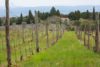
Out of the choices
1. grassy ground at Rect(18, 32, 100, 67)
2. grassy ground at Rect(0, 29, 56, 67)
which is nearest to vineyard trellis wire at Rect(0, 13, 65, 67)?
grassy ground at Rect(0, 29, 56, 67)

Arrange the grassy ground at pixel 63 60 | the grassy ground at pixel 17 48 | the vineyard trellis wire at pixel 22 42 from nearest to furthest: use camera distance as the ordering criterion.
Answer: the grassy ground at pixel 63 60, the grassy ground at pixel 17 48, the vineyard trellis wire at pixel 22 42

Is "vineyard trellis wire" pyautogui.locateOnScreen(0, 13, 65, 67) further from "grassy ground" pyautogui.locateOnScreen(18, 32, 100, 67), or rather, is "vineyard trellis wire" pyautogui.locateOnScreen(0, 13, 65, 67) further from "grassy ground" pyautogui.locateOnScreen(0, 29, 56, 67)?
"grassy ground" pyautogui.locateOnScreen(18, 32, 100, 67)

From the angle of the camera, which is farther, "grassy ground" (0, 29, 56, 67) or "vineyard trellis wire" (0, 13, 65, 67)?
"vineyard trellis wire" (0, 13, 65, 67)

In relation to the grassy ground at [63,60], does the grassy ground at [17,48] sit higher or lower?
lower

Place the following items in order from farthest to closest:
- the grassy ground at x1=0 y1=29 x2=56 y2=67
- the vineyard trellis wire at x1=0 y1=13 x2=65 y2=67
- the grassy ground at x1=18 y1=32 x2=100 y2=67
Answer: the vineyard trellis wire at x1=0 y1=13 x2=65 y2=67
the grassy ground at x1=0 y1=29 x2=56 y2=67
the grassy ground at x1=18 y1=32 x2=100 y2=67

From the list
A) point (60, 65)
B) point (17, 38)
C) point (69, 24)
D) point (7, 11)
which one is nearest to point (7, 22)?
point (7, 11)

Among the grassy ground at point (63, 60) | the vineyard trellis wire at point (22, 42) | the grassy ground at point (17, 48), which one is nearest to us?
the grassy ground at point (63, 60)

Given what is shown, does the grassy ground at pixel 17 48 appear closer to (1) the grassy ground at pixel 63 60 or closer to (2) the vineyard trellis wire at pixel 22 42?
(2) the vineyard trellis wire at pixel 22 42

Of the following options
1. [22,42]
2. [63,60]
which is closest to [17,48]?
[22,42]

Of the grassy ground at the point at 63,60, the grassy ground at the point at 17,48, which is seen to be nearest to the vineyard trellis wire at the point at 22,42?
the grassy ground at the point at 17,48

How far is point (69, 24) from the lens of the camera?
450 ft

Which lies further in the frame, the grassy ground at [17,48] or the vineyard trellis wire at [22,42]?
the vineyard trellis wire at [22,42]

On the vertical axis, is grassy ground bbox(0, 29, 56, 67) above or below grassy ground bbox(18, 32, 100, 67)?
below

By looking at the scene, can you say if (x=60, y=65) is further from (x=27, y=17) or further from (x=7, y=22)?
(x=27, y=17)
